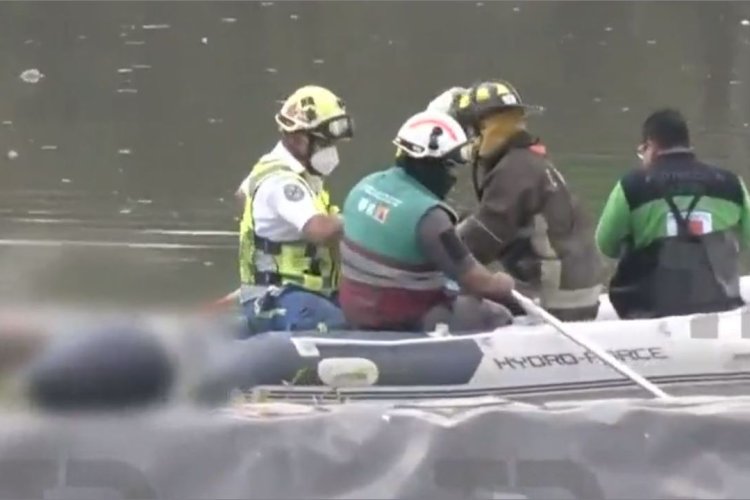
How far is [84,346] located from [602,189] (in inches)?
462

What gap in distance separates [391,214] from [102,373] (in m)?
3.83

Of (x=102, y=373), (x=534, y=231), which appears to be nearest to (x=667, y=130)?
(x=534, y=231)

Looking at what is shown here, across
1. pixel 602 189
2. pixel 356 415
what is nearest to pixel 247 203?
pixel 356 415

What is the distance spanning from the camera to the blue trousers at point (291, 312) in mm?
8016

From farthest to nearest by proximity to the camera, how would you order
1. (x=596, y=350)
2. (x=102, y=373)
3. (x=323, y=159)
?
(x=323, y=159)
(x=596, y=350)
(x=102, y=373)

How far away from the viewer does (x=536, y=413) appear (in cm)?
420

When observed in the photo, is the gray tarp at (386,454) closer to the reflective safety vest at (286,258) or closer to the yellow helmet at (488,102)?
the reflective safety vest at (286,258)

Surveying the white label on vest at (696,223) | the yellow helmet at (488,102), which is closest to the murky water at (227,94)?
the yellow helmet at (488,102)

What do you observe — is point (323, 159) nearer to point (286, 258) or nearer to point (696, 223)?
point (286, 258)

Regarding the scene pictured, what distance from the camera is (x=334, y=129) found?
8320 mm

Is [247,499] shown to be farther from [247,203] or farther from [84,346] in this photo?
[247,203]

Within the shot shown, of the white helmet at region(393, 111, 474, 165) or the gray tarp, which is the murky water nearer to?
the gray tarp

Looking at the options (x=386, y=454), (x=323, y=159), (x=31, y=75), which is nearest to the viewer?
(x=386, y=454)

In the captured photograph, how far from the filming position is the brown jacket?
829 centimetres
